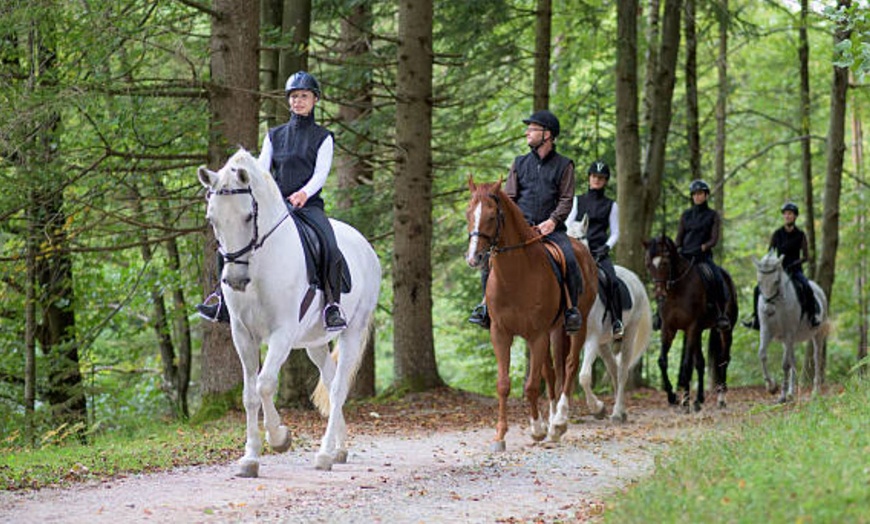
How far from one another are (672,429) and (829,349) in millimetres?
24514

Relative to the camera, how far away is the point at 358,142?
2048 centimetres

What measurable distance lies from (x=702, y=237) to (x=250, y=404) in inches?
394

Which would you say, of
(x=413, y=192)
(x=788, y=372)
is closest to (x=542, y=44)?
(x=413, y=192)

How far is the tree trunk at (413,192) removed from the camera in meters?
17.4

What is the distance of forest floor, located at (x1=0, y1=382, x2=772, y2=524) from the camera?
7.44 metres

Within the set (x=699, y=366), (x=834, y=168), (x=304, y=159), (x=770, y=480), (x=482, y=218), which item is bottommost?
(x=699, y=366)

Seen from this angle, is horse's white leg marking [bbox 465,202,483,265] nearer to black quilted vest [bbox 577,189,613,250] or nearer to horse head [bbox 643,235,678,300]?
black quilted vest [bbox 577,189,613,250]

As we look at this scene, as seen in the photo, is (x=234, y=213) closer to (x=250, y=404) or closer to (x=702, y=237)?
(x=250, y=404)

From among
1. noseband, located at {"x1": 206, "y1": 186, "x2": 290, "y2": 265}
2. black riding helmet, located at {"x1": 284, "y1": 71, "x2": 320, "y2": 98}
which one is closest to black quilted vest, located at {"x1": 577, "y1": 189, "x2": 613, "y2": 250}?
black riding helmet, located at {"x1": 284, "y1": 71, "x2": 320, "y2": 98}

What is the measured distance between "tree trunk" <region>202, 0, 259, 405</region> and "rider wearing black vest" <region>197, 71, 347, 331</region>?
376 cm

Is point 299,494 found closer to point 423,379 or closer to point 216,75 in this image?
point 216,75

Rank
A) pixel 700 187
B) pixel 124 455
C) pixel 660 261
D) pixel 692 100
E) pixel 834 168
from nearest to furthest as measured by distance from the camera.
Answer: pixel 124 455
pixel 660 261
pixel 700 187
pixel 834 168
pixel 692 100

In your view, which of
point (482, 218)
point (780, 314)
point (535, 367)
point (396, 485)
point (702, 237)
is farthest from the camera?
point (780, 314)

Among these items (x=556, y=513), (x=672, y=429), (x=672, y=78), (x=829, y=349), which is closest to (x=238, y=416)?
(x=672, y=429)
